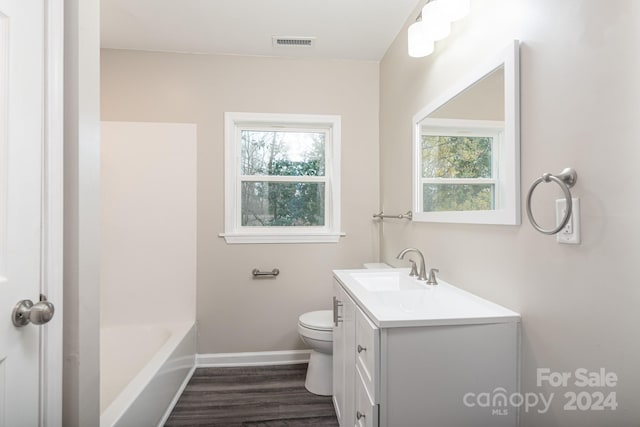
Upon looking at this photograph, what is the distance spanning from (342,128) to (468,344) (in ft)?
6.21

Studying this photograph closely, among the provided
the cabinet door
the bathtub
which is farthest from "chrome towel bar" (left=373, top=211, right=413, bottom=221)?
the bathtub

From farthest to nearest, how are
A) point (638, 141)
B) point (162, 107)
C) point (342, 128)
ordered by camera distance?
point (342, 128), point (162, 107), point (638, 141)

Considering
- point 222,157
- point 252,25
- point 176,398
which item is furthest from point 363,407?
point 252,25

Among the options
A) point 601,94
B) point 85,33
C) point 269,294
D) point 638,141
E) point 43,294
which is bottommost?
point 269,294

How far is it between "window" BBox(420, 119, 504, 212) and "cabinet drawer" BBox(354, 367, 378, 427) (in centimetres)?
82

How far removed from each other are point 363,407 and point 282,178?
1756 mm

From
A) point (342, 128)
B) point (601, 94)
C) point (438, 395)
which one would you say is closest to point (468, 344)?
point (438, 395)

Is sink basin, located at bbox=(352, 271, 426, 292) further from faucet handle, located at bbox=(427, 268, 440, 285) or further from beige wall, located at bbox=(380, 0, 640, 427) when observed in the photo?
beige wall, located at bbox=(380, 0, 640, 427)

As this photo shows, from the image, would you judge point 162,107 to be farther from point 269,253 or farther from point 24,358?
point 24,358

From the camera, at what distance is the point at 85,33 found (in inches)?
37.7

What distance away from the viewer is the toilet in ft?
6.31

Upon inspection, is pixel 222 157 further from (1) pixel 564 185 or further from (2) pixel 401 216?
(1) pixel 564 185

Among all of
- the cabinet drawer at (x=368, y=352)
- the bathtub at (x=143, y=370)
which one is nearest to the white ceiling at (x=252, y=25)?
the cabinet drawer at (x=368, y=352)

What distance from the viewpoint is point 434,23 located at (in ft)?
4.57
